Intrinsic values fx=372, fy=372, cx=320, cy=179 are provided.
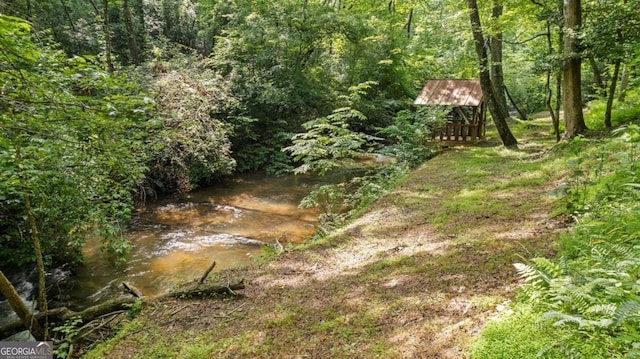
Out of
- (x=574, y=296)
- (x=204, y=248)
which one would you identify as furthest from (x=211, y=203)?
(x=574, y=296)

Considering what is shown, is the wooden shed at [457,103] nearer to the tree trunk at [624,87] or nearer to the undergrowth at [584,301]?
the tree trunk at [624,87]

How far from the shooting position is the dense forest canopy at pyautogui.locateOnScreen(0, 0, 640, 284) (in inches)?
→ 163

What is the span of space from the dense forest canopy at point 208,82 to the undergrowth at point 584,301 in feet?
11.5

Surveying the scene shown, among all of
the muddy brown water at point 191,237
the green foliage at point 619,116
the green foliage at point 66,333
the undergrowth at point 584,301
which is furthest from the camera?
the green foliage at point 619,116

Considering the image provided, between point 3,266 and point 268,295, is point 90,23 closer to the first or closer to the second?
point 3,266

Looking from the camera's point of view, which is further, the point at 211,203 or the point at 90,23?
the point at 90,23

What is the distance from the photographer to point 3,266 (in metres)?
6.50

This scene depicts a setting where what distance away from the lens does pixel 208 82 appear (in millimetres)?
13016

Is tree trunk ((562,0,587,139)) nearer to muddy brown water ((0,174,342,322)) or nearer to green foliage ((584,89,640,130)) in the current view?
green foliage ((584,89,640,130))

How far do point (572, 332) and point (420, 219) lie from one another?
4.42 m

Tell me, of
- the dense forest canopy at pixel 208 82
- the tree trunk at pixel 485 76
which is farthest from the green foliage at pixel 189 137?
the tree trunk at pixel 485 76

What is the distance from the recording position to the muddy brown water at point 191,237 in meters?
6.84

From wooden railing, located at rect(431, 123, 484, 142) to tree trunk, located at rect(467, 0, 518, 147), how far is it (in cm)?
235

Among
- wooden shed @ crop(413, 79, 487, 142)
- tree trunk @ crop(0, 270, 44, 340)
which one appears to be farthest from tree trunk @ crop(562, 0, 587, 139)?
tree trunk @ crop(0, 270, 44, 340)
